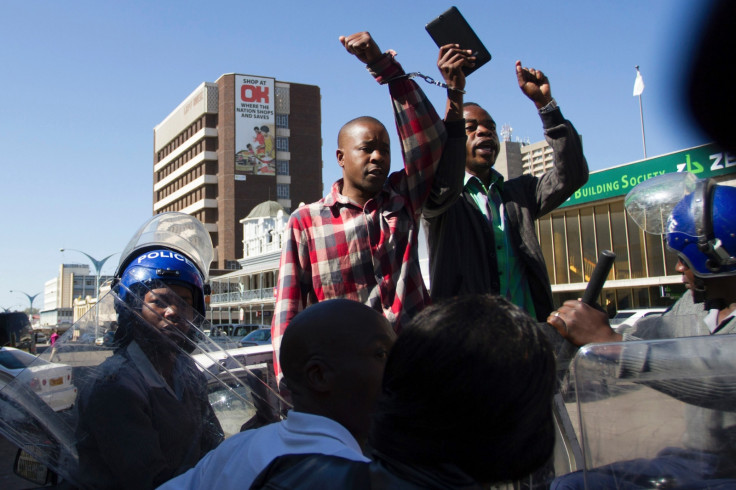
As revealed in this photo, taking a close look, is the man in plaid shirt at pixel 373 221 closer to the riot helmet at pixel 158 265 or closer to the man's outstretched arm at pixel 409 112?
the man's outstretched arm at pixel 409 112

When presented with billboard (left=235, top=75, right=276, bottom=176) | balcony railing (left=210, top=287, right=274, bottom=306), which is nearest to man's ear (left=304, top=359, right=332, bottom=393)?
balcony railing (left=210, top=287, right=274, bottom=306)

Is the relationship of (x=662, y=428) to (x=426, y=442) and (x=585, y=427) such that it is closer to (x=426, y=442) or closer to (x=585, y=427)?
(x=585, y=427)

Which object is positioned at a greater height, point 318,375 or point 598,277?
point 598,277

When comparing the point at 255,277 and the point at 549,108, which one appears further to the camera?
the point at 255,277

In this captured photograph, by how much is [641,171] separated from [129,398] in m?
23.6

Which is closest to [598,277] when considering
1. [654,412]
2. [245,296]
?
[654,412]

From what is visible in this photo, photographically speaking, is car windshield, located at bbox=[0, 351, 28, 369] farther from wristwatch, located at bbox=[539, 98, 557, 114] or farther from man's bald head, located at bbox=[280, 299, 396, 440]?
man's bald head, located at bbox=[280, 299, 396, 440]

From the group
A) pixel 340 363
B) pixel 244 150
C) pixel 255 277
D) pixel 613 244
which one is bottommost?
pixel 340 363

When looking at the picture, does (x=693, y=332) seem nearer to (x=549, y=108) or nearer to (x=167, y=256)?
(x=549, y=108)

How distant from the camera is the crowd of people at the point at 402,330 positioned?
0.96 meters

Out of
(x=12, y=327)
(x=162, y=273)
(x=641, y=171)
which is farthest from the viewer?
(x=641, y=171)

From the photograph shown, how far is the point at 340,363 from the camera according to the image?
1.31 metres

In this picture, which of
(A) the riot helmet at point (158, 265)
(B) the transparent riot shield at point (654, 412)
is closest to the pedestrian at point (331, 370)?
(B) the transparent riot shield at point (654, 412)

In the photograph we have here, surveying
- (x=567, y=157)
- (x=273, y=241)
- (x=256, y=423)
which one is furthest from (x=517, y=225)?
(x=273, y=241)
